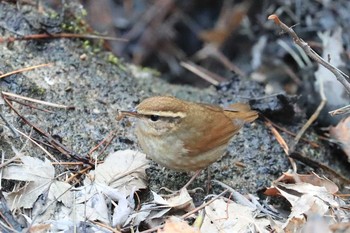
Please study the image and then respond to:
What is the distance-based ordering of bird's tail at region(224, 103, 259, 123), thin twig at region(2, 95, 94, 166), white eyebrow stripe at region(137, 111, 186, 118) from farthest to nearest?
1. bird's tail at region(224, 103, 259, 123)
2. thin twig at region(2, 95, 94, 166)
3. white eyebrow stripe at region(137, 111, 186, 118)

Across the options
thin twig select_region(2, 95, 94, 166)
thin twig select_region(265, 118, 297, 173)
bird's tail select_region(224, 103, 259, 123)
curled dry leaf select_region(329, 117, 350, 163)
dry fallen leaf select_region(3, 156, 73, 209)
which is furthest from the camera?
curled dry leaf select_region(329, 117, 350, 163)

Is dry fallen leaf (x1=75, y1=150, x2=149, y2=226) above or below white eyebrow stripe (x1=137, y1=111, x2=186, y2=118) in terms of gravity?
below

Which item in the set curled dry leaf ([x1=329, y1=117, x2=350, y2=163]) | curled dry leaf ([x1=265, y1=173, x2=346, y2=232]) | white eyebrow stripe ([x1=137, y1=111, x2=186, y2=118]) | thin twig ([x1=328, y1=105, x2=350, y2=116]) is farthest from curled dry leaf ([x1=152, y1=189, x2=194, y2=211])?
curled dry leaf ([x1=329, y1=117, x2=350, y2=163])

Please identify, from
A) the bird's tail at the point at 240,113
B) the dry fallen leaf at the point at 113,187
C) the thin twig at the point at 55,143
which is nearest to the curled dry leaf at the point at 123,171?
the dry fallen leaf at the point at 113,187

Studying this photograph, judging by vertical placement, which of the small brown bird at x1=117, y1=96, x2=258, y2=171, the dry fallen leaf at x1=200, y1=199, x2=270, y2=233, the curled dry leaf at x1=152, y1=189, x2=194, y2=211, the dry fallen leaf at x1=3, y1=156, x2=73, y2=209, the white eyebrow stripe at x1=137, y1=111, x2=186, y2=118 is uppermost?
the white eyebrow stripe at x1=137, y1=111, x2=186, y2=118

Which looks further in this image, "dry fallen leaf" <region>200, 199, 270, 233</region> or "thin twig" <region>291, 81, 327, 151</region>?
"thin twig" <region>291, 81, 327, 151</region>

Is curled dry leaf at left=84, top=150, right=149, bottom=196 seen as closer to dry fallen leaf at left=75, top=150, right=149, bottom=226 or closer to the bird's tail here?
dry fallen leaf at left=75, top=150, right=149, bottom=226

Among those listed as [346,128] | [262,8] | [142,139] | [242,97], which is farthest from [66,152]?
[262,8]
